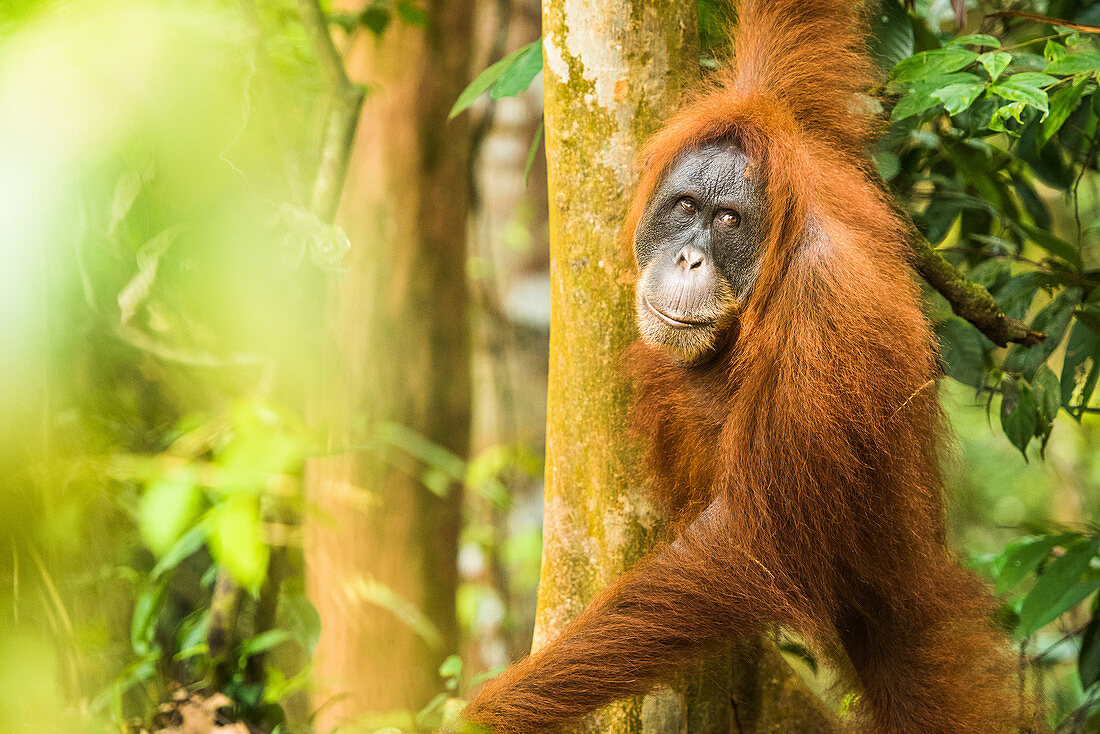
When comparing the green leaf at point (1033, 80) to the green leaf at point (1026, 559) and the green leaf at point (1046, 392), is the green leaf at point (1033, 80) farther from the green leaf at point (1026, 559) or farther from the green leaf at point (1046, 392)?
the green leaf at point (1026, 559)

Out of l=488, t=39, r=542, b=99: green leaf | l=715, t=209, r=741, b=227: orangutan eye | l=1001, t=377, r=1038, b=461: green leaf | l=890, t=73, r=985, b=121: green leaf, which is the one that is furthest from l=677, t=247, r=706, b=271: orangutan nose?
l=1001, t=377, r=1038, b=461: green leaf

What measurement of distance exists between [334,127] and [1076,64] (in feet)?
8.30

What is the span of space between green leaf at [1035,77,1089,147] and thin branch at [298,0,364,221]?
237 cm

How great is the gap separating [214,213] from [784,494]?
5.12 feet

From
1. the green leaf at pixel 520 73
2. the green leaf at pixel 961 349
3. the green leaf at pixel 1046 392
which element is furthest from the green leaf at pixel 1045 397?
the green leaf at pixel 520 73

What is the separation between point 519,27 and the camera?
5488mm

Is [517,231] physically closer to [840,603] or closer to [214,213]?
[840,603]

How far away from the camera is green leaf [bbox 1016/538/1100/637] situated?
2656 mm

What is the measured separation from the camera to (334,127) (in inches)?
136

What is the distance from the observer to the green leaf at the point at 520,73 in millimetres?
2607

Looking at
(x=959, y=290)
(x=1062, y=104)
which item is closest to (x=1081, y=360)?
(x=959, y=290)

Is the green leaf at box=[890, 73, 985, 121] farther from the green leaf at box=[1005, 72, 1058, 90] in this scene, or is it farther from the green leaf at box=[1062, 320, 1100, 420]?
the green leaf at box=[1062, 320, 1100, 420]

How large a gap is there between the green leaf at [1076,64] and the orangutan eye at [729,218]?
847 millimetres

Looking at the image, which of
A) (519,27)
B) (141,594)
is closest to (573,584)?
(141,594)
